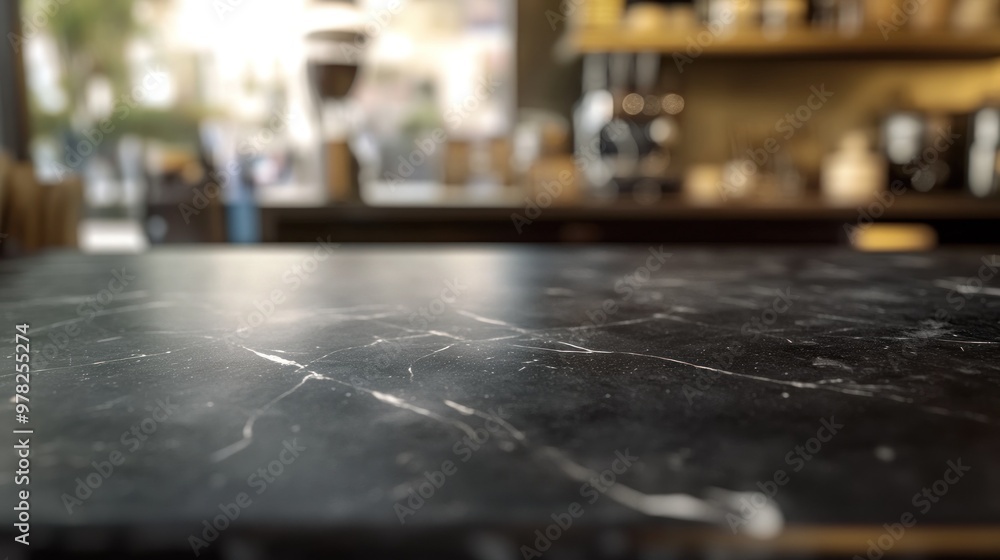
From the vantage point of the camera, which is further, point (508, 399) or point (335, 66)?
point (335, 66)

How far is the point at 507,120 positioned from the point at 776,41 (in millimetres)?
1086

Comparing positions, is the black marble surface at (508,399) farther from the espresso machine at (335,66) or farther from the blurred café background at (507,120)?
the espresso machine at (335,66)

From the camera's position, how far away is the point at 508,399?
0.48 m

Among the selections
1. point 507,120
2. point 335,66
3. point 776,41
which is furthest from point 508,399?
point 507,120

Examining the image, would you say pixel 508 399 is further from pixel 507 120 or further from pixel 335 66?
pixel 507 120

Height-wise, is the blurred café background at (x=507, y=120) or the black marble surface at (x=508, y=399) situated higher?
the blurred café background at (x=507, y=120)

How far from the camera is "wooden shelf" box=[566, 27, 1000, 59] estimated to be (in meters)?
2.43

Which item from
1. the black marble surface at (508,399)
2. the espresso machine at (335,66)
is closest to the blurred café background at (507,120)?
the espresso machine at (335,66)

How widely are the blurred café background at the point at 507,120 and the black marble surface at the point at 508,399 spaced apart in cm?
147

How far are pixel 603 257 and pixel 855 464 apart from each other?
2.81 feet

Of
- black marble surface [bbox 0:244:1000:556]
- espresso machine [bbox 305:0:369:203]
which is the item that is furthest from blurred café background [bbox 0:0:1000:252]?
black marble surface [bbox 0:244:1000:556]

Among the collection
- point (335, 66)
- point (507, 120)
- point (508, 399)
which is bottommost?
point (508, 399)

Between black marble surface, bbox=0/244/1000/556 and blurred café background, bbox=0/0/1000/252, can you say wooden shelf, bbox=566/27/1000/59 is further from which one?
black marble surface, bbox=0/244/1000/556

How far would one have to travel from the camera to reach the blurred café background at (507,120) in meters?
2.35
